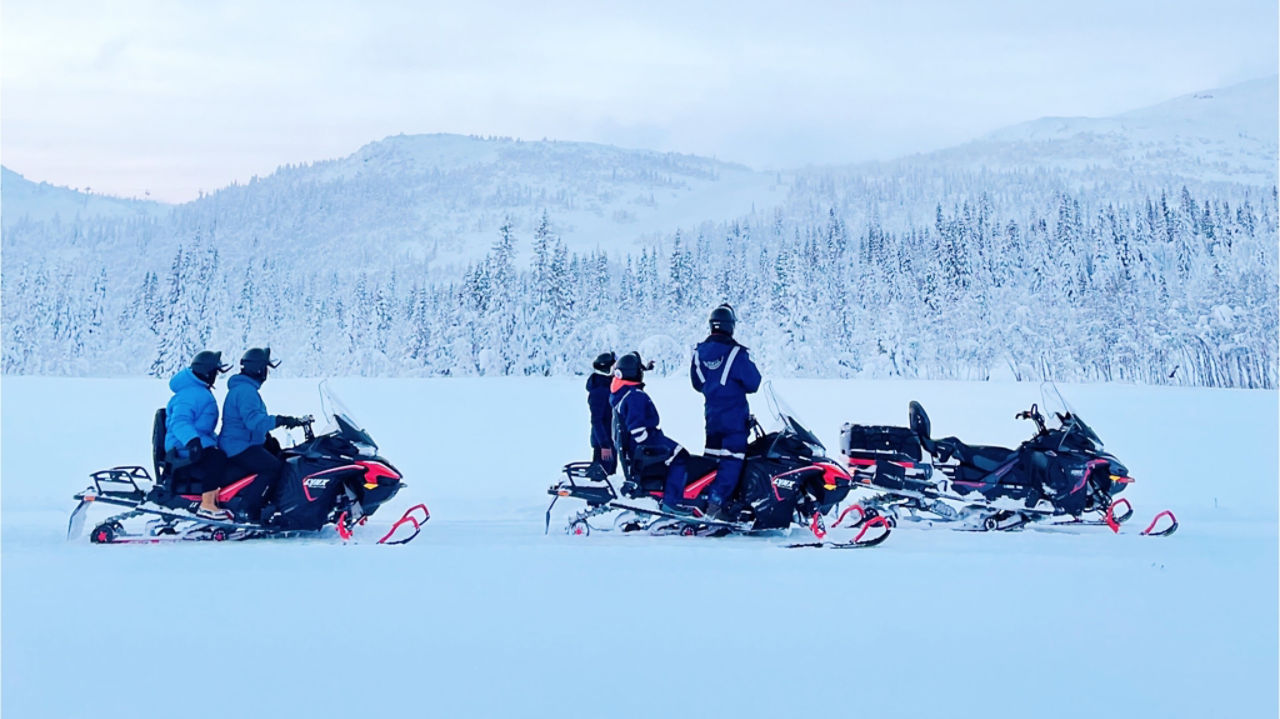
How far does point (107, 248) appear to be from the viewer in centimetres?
16638

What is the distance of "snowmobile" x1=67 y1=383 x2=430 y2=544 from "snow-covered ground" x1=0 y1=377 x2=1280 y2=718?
1.20ft

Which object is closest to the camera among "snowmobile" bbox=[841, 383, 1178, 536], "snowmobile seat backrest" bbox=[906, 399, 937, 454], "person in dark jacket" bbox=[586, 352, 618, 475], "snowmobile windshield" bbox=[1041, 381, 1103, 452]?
"snowmobile" bbox=[841, 383, 1178, 536]

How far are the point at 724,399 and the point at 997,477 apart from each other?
2.86 meters

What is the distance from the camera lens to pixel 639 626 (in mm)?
4168

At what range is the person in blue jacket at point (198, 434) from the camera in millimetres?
6883

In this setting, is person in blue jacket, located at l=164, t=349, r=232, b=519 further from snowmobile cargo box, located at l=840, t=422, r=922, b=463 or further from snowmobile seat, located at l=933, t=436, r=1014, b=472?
snowmobile seat, located at l=933, t=436, r=1014, b=472

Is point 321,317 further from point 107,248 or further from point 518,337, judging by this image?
point 107,248

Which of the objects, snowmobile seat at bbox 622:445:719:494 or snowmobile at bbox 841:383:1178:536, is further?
snowmobile at bbox 841:383:1178:536

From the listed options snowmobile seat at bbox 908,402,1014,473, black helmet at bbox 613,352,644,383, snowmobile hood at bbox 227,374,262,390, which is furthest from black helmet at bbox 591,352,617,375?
snowmobile hood at bbox 227,374,262,390

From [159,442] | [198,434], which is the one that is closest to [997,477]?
[198,434]

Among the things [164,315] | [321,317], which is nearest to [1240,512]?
[164,315]

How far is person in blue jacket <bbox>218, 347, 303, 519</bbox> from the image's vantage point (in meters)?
7.05

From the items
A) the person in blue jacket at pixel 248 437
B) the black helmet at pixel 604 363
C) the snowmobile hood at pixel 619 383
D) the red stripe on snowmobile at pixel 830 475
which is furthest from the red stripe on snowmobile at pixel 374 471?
the red stripe on snowmobile at pixel 830 475

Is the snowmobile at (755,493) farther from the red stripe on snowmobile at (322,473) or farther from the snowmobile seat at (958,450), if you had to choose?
the red stripe on snowmobile at (322,473)
